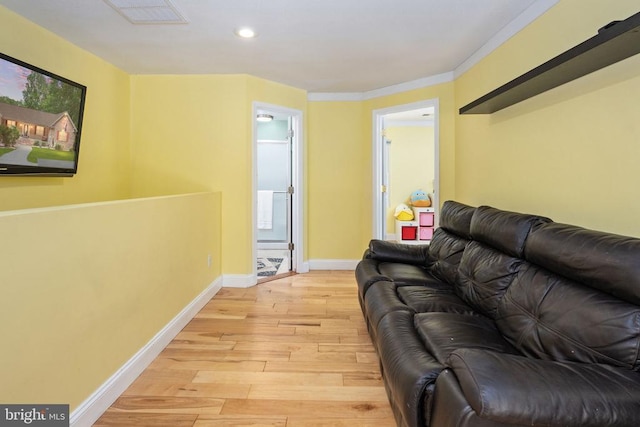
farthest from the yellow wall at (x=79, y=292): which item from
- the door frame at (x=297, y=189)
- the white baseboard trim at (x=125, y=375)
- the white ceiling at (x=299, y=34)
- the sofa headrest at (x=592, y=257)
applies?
the sofa headrest at (x=592, y=257)

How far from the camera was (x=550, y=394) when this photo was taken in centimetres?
93

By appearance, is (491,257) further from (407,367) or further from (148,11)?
(148,11)

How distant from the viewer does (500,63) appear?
2.74 meters

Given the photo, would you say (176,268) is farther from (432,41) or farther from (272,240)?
(272,240)

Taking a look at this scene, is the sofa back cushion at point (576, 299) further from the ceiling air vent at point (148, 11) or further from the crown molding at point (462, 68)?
the ceiling air vent at point (148, 11)

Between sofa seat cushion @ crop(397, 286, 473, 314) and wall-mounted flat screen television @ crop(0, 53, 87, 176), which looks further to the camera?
wall-mounted flat screen television @ crop(0, 53, 87, 176)

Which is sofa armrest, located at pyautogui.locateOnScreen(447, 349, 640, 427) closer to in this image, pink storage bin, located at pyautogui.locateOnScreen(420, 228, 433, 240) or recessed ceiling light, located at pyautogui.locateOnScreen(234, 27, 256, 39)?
recessed ceiling light, located at pyautogui.locateOnScreen(234, 27, 256, 39)

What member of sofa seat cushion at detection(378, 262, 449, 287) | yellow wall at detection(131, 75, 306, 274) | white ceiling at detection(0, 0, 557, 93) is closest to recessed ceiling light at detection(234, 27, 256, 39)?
white ceiling at detection(0, 0, 557, 93)

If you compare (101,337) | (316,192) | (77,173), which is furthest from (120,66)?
(101,337)

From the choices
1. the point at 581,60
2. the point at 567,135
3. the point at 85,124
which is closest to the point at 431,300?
the point at 567,135

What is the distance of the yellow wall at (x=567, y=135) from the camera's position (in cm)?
161

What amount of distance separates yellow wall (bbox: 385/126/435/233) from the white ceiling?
309 cm

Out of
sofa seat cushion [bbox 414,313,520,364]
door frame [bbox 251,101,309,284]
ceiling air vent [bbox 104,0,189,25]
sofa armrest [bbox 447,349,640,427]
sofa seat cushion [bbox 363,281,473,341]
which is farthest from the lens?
door frame [bbox 251,101,309,284]

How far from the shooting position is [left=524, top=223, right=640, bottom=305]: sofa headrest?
1.18 meters
